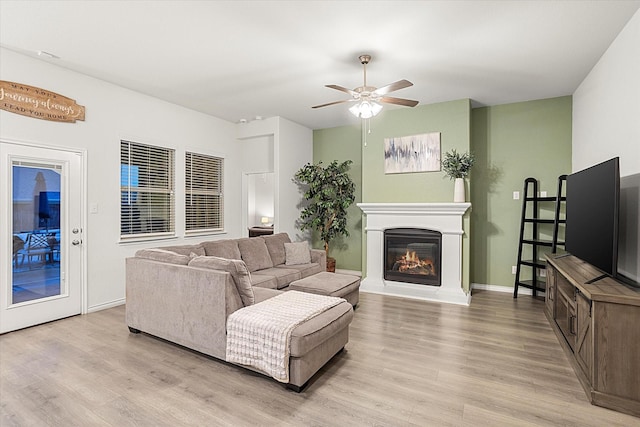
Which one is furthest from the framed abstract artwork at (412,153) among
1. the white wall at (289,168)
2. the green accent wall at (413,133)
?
the white wall at (289,168)

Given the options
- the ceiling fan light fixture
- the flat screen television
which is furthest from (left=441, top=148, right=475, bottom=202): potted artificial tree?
the ceiling fan light fixture

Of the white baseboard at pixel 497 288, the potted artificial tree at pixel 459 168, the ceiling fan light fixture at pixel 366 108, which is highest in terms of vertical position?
the ceiling fan light fixture at pixel 366 108

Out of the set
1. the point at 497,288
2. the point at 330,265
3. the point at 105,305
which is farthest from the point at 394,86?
the point at 105,305

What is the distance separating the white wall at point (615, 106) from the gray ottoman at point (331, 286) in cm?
279

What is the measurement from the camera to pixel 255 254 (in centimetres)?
455

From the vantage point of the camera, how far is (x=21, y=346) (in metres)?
3.06

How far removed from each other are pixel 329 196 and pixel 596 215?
155 inches

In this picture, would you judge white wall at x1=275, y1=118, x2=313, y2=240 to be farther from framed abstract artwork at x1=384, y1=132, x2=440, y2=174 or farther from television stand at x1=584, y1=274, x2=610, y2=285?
television stand at x1=584, y1=274, x2=610, y2=285

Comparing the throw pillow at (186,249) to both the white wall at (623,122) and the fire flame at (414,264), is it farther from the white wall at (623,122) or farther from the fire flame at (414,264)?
the white wall at (623,122)

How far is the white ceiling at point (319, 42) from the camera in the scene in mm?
2607

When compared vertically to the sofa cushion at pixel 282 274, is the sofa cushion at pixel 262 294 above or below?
above

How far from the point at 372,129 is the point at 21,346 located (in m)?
5.03

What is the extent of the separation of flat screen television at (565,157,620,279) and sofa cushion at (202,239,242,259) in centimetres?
372

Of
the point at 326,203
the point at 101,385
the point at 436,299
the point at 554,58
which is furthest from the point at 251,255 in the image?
the point at 554,58
